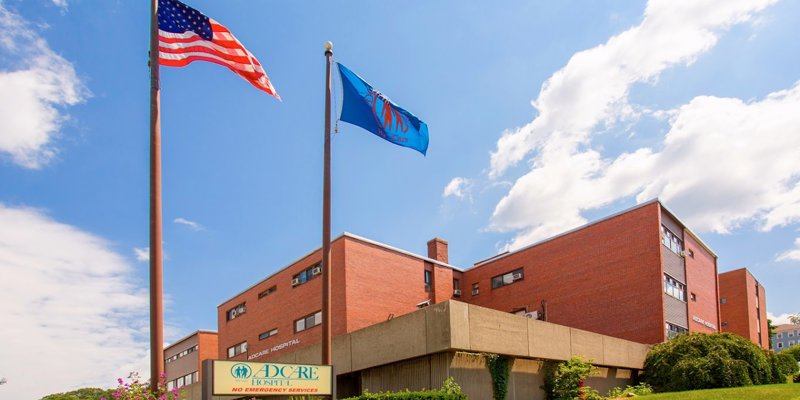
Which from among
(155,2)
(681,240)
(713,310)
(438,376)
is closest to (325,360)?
(438,376)

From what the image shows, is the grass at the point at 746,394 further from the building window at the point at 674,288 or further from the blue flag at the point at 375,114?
the blue flag at the point at 375,114

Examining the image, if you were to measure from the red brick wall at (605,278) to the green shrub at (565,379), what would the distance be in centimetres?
945

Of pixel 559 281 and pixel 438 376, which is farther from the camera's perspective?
pixel 559 281

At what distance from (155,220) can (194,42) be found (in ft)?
13.2

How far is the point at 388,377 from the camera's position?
22.4m

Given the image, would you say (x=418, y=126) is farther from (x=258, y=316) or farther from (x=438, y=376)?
(x=258, y=316)

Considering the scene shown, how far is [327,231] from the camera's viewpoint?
15805 mm

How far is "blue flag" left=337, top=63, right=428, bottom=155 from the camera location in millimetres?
17391

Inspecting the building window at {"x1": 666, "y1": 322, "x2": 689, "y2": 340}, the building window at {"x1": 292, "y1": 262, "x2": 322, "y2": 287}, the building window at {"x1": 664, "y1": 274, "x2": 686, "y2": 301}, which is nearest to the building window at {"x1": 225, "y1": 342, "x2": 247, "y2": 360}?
the building window at {"x1": 292, "y1": 262, "x2": 322, "y2": 287}

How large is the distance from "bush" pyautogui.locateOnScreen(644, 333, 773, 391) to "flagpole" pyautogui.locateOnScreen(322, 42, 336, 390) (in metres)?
17.7

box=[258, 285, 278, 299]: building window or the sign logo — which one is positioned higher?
box=[258, 285, 278, 299]: building window

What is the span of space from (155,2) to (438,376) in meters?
13.5

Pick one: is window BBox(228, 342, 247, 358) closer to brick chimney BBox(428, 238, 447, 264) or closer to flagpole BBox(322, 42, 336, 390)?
brick chimney BBox(428, 238, 447, 264)

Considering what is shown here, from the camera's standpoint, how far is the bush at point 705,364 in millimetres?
26234
